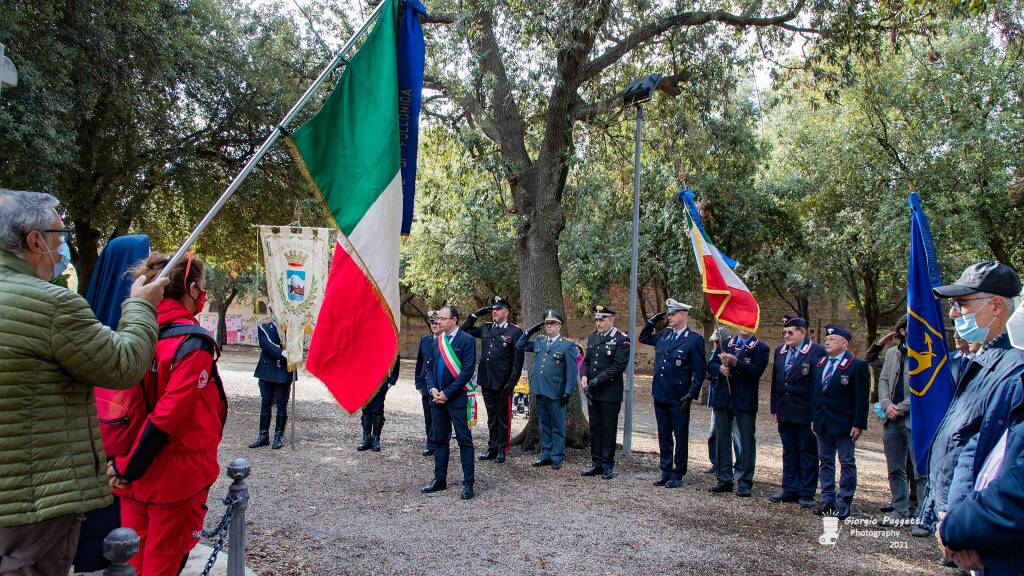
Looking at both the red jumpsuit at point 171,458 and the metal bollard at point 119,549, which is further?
the red jumpsuit at point 171,458

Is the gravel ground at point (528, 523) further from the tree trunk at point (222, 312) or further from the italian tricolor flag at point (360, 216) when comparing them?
the tree trunk at point (222, 312)

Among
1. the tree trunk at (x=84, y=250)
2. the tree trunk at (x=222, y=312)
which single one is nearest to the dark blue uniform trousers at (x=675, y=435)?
the tree trunk at (x=84, y=250)

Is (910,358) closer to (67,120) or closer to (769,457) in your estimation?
(769,457)

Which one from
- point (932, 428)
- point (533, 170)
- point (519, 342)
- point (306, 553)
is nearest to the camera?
point (932, 428)

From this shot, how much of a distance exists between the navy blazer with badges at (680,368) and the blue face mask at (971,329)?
15.3 feet

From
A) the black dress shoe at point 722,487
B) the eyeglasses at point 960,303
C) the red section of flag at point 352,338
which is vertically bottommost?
the black dress shoe at point 722,487

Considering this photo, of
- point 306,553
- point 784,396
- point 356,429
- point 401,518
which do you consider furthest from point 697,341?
point 356,429

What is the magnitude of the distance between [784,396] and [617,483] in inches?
87.8

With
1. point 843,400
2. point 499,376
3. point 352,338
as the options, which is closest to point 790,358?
point 843,400

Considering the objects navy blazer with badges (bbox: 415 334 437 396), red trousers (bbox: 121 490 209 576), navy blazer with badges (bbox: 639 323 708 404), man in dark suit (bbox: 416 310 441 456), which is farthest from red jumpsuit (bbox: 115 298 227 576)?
navy blazer with badges (bbox: 639 323 708 404)

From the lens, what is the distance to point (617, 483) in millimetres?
8070

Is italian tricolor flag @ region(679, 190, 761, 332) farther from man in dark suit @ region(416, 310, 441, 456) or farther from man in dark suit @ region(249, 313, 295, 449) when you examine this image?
man in dark suit @ region(249, 313, 295, 449)

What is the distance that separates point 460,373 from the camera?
7.30 metres

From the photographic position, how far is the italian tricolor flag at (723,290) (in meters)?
8.12
